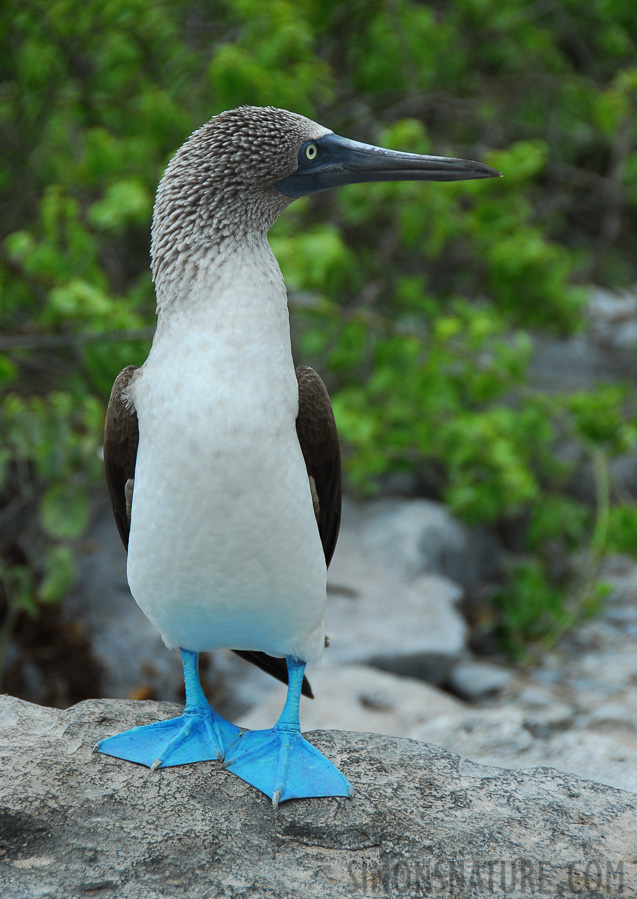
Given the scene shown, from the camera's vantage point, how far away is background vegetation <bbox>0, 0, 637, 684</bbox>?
4.87 m

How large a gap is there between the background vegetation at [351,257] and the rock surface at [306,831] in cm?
182

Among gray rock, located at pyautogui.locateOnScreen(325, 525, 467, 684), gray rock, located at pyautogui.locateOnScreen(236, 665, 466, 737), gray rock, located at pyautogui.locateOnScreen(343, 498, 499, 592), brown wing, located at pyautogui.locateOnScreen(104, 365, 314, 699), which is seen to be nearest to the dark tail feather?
brown wing, located at pyautogui.locateOnScreen(104, 365, 314, 699)

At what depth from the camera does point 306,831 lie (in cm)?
246

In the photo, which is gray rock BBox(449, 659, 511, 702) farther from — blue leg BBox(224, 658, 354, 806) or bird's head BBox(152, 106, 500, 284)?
bird's head BBox(152, 106, 500, 284)

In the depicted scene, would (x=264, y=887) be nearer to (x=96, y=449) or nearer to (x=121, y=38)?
(x=96, y=449)

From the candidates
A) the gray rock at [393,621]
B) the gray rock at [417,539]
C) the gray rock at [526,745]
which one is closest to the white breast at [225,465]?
the gray rock at [526,745]

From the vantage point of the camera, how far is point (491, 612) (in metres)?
6.82

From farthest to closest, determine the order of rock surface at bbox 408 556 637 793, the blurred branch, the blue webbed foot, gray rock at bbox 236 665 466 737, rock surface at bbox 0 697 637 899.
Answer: gray rock at bbox 236 665 466 737 < the blurred branch < rock surface at bbox 408 556 637 793 < the blue webbed foot < rock surface at bbox 0 697 637 899

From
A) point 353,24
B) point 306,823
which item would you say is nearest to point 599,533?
point 306,823

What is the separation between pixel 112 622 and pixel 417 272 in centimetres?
448

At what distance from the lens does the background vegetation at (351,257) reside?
4.87 meters

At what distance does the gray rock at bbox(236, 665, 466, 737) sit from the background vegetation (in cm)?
118

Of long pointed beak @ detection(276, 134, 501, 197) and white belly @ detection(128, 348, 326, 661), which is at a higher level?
long pointed beak @ detection(276, 134, 501, 197)

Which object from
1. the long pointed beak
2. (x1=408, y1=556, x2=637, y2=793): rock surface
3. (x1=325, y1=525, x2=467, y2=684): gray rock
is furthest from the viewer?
(x1=325, y1=525, x2=467, y2=684): gray rock
